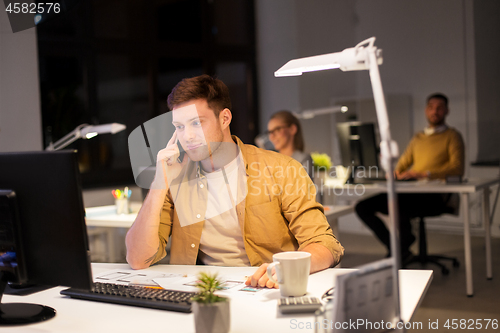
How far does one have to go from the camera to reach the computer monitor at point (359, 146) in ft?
12.4

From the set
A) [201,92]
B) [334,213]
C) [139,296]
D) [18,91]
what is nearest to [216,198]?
[201,92]

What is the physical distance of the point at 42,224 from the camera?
1.01 meters

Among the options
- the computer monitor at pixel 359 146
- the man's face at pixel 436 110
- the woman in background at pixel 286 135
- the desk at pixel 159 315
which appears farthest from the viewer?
the man's face at pixel 436 110

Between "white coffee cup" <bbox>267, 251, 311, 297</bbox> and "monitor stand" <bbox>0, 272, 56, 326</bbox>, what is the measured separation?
1.73 ft

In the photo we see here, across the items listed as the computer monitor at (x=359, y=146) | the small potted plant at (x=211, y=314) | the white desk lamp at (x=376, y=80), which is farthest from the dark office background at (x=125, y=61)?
the small potted plant at (x=211, y=314)

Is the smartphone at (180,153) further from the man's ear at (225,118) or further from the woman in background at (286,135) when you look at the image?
the woman in background at (286,135)

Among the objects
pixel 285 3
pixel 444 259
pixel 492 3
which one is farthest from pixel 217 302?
pixel 492 3

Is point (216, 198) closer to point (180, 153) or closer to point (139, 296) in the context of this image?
point (180, 153)

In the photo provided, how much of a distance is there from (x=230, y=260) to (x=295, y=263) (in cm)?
56

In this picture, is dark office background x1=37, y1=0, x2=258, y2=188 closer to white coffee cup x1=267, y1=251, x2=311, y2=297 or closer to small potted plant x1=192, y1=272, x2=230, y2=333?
white coffee cup x1=267, y1=251, x2=311, y2=297

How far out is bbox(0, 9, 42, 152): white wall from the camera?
8.91 feet

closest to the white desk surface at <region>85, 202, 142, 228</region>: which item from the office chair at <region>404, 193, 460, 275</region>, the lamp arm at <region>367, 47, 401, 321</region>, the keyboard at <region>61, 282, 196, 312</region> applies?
the keyboard at <region>61, 282, 196, 312</region>

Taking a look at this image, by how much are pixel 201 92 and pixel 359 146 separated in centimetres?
244

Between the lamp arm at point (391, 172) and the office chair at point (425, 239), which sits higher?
the lamp arm at point (391, 172)
